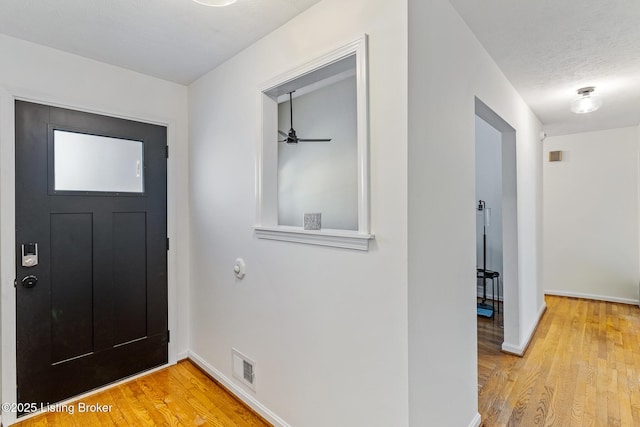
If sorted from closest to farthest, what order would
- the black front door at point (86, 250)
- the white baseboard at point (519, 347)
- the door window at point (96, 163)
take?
the black front door at point (86, 250) → the door window at point (96, 163) → the white baseboard at point (519, 347)

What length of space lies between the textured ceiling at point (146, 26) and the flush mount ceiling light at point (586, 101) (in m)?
2.70

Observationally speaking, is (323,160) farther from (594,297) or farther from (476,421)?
(594,297)

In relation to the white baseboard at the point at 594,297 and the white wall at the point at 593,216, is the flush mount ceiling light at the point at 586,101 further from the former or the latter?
the white baseboard at the point at 594,297

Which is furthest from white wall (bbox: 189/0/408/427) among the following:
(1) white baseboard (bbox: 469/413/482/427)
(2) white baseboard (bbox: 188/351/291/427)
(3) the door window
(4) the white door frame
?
(4) the white door frame

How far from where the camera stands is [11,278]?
2.09m

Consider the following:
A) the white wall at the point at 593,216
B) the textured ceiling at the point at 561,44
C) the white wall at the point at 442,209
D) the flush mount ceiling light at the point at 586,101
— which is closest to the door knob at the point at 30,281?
the white wall at the point at 442,209

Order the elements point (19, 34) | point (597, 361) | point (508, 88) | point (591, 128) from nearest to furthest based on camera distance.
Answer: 1. point (19, 34)
2. point (508, 88)
3. point (597, 361)
4. point (591, 128)

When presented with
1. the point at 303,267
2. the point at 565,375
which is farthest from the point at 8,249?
the point at 565,375

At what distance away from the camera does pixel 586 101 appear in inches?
113

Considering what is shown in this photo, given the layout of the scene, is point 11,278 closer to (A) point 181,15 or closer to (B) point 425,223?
(A) point 181,15

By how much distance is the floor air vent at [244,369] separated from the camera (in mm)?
2189

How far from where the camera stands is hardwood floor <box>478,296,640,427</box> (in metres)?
2.13

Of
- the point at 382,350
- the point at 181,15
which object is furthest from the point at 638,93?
the point at 181,15

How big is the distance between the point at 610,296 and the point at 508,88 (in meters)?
4.02
